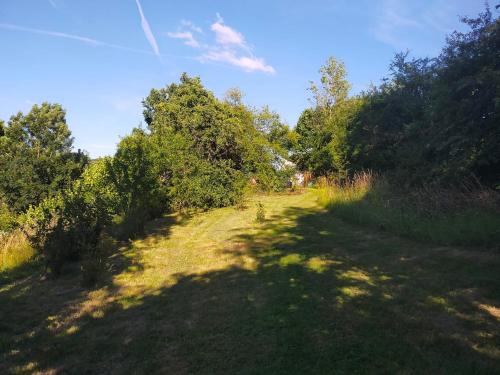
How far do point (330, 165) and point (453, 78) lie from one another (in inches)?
436

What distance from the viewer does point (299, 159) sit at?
93.7 ft

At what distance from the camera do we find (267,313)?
4.47 m

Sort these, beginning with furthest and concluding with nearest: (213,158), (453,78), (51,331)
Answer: (213,158) → (453,78) → (51,331)

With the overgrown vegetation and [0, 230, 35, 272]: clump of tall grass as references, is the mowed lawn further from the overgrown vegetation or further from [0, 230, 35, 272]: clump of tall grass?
[0, 230, 35, 272]: clump of tall grass

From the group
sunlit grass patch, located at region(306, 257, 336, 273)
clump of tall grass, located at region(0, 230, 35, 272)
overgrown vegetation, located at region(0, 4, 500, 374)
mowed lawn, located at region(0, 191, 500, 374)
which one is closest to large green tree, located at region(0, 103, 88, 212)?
overgrown vegetation, located at region(0, 4, 500, 374)

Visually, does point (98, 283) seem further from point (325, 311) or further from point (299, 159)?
point (299, 159)

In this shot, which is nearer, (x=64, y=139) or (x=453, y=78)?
(x=453, y=78)

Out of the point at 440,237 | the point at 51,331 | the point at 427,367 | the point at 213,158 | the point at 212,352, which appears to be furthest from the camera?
the point at 213,158

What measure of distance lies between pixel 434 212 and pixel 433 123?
3799 millimetres

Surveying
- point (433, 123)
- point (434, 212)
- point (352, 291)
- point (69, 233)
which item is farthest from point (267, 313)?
point (433, 123)

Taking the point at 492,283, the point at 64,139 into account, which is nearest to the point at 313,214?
the point at 492,283

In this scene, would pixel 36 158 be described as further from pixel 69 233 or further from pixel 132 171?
pixel 69 233

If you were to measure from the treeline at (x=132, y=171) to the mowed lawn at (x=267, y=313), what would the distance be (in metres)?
1.12

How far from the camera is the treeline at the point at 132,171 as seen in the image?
772cm
